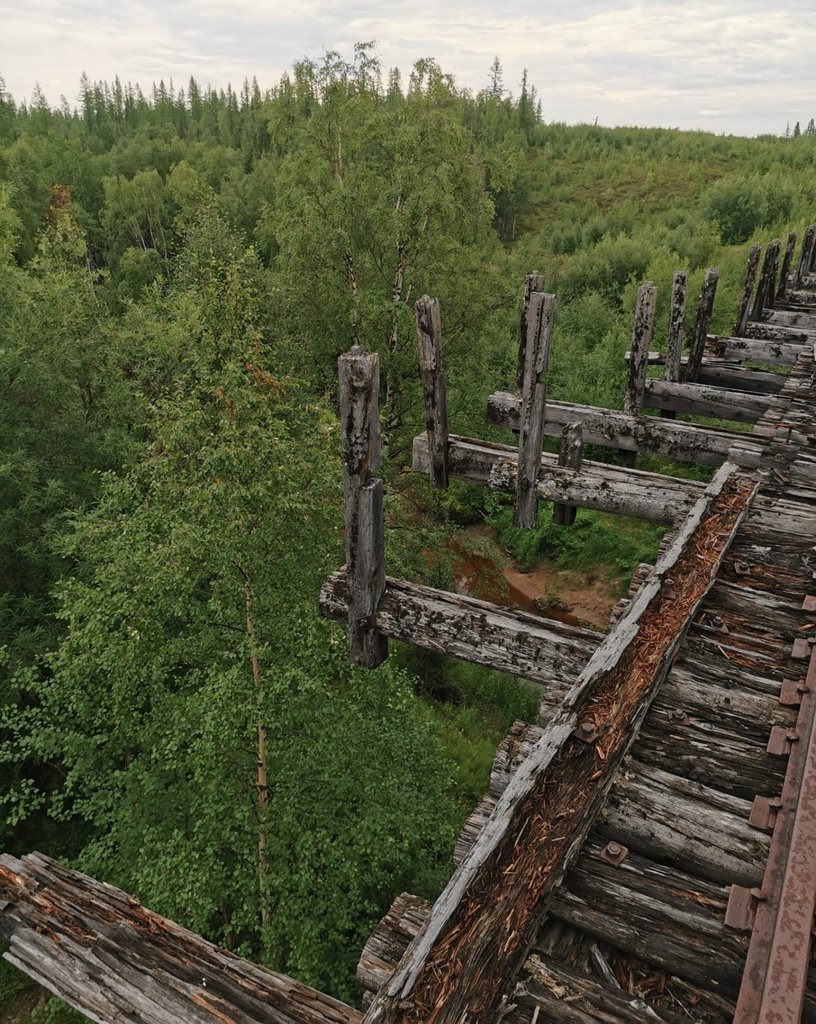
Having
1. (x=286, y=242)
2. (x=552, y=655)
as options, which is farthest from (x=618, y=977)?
(x=286, y=242)

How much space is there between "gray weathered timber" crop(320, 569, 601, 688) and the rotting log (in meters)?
0.28

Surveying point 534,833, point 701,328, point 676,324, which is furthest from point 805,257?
point 534,833

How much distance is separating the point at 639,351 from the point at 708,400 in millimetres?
1403

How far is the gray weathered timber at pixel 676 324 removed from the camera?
35.5ft

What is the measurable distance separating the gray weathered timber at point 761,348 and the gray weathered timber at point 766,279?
5258mm

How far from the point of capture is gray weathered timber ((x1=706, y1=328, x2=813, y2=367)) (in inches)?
473

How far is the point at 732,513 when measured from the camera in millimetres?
4625

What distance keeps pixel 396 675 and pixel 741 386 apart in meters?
8.76

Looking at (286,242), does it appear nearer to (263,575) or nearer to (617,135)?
(263,575)

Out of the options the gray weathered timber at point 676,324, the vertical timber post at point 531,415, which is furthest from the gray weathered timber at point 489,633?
the gray weathered timber at point 676,324

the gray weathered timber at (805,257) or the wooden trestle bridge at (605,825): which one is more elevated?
the gray weathered timber at (805,257)

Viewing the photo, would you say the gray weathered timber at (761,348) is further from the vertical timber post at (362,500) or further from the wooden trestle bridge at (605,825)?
the vertical timber post at (362,500)

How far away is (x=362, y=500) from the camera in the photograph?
3.86 m

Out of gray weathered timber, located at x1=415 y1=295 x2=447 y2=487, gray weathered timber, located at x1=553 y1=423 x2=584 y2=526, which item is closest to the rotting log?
gray weathered timber, located at x1=553 y1=423 x2=584 y2=526
